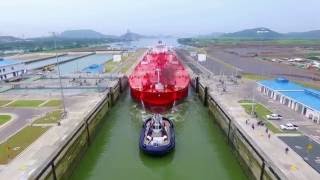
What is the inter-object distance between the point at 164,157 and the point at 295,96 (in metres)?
28.1

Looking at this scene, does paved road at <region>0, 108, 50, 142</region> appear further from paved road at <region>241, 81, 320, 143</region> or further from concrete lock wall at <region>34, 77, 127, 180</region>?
paved road at <region>241, 81, 320, 143</region>

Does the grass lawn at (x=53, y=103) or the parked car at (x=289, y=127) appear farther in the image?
the grass lawn at (x=53, y=103)

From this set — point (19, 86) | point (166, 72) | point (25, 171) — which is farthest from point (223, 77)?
point (25, 171)

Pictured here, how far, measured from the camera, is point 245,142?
117ft

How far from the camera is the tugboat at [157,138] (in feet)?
122

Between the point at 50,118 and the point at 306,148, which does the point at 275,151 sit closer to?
the point at 306,148

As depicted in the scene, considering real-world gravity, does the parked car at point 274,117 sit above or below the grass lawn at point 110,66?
below

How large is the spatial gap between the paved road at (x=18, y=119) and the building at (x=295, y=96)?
41010 mm

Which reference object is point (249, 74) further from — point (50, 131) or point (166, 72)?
point (50, 131)

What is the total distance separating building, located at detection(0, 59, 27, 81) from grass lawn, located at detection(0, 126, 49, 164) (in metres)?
51.0

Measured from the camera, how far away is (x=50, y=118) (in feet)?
152

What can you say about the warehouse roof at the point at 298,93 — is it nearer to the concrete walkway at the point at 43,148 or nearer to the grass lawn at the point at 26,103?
the concrete walkway at the point at 43,148

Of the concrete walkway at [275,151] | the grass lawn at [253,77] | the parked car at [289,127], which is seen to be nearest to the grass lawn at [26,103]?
the concrete walkway at [275,151]

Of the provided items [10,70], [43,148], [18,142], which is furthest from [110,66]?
Answer: [43,148]
